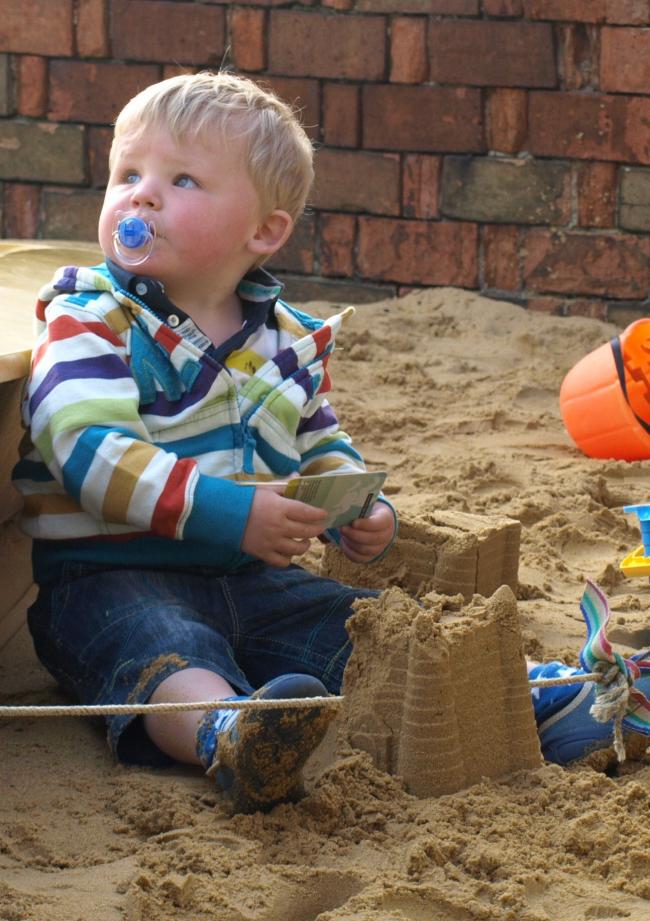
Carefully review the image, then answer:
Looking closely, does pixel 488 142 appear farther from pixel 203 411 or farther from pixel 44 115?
pixel 203 411

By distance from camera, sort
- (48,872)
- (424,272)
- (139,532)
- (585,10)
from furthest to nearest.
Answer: (424,272)
(585,10)
(139,532)
(48,872)

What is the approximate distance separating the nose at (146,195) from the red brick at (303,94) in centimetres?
248

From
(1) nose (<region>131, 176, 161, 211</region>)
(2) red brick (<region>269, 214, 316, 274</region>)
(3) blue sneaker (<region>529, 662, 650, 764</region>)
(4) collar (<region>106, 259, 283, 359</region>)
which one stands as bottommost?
(3) blue sneaker (<region>529, 662, 650, 764</region>)

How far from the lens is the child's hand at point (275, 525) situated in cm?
204

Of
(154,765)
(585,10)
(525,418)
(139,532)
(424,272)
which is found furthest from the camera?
(424,272)

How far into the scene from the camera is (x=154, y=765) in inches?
76.7

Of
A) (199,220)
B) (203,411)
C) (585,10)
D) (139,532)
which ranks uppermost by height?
(585,10)

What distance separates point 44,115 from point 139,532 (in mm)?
3035

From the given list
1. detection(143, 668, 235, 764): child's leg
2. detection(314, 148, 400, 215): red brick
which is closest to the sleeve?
detection(143, 668, 235, 764): child's leg

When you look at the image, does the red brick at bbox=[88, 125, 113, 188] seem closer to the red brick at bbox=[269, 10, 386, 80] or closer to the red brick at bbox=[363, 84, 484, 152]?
the red brick at bbox=[269, 10, 386, 80]

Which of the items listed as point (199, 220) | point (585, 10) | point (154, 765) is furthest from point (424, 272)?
point (154, 765)

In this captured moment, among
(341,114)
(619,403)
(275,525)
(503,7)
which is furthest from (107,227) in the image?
(503,7)

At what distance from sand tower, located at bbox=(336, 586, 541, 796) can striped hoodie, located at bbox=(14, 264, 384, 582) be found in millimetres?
296

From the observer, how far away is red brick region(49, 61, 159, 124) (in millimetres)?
4699
